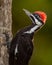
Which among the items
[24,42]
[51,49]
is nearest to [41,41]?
[51,49]

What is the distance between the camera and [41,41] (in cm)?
970

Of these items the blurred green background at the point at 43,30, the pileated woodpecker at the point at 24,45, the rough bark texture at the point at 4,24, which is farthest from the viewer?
the blurred green background at the point at 43,30

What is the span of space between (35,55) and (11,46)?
238 cm

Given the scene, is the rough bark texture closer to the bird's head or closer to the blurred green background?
the bird's head

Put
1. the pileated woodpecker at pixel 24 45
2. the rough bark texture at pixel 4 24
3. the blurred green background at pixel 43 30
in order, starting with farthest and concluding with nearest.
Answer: the blurred green background at pixel 43 30
the pileated woodpecker at pixel 24 45
the rough bark texture at pixel 4 24

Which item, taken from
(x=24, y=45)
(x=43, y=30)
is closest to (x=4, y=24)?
(x=24, y=45)

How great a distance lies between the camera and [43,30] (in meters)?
9.75

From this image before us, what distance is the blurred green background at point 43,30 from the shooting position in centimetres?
942

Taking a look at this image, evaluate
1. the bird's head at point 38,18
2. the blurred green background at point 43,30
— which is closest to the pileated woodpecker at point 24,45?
the bird's head at point 38,18

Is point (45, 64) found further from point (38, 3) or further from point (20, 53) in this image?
point (20, 53)

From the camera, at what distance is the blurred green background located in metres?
9.42

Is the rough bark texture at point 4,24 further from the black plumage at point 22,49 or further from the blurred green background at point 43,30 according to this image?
the blurred green background at point 43,30

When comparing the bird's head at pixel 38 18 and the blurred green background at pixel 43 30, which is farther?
the blurred green background at pixel 43 30

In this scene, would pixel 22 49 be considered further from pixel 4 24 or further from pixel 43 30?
pixel 43 30
